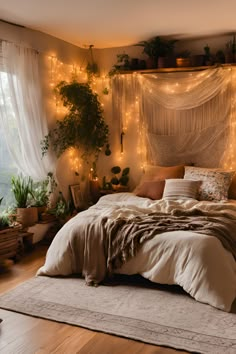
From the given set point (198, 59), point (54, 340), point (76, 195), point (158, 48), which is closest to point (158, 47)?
point (158, 48)

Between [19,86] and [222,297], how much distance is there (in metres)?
3.03

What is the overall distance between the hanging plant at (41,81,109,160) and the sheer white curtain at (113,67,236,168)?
0.49 metres

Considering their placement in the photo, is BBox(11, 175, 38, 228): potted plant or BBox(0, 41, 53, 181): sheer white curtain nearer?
BBox(0, 41, 53, 181): sheer white curtain

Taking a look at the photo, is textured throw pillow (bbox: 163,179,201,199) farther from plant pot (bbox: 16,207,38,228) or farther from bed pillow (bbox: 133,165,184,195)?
plant pot (bbox: 16,207,38,228)

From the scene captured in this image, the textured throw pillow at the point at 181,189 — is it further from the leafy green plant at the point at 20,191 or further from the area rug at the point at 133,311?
the leafy green plant at the point at 20,191

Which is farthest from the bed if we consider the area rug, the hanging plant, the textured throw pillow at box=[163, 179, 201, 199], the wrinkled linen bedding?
the hanging plant

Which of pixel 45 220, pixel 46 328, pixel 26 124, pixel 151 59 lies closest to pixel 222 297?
pixel 46 328

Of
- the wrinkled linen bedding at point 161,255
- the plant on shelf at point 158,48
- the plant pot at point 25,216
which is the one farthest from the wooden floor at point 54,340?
the plant on shelf at point 158,48

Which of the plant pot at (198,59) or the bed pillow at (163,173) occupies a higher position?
the plant pot at (198,59)

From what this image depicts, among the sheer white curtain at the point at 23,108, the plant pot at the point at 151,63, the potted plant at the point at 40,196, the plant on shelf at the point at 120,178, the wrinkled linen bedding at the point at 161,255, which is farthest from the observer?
the plant on shelf at the point at 120,178

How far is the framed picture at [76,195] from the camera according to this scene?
5496mm

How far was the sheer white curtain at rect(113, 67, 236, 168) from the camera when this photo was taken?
5.07 m

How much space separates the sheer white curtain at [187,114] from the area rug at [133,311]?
2.18 metres

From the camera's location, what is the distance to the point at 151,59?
17.5 ft
